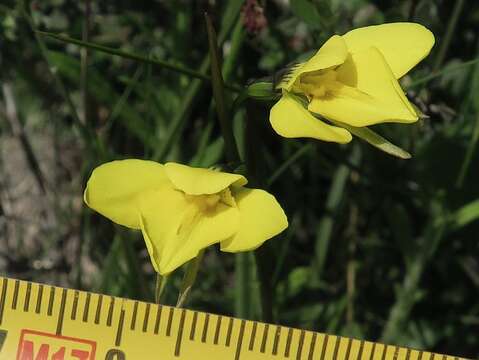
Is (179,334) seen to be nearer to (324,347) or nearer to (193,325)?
(193,325)

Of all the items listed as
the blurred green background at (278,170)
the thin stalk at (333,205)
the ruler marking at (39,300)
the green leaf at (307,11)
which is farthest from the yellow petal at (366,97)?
the thin stalk at (333,205)

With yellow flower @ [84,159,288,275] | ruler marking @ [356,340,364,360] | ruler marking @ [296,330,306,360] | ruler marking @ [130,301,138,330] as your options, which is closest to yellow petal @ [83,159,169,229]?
yellow flower @ [84,159,288,275]

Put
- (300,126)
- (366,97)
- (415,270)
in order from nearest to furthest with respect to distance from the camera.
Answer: (300,126), (366,97), (415,270)

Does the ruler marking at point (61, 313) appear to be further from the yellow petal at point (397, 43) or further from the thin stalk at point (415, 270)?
the thin stalk at point (415, 270)

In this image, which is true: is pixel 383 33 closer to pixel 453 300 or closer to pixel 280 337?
pixel 280 337

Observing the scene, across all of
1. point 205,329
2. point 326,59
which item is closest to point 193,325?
point 205,329

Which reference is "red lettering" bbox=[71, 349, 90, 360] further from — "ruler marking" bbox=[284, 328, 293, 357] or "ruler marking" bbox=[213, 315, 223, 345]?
"ruler marking" bbox=[284, 328, 293, 357]
